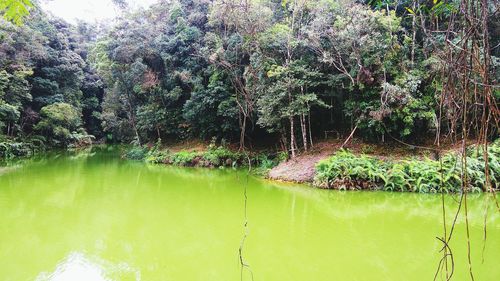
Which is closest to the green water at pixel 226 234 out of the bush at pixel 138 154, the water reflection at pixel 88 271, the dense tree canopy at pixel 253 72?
the water reflection at pixel 88 271

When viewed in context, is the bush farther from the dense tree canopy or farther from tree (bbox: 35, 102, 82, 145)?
tree (bbox: 35, 102, 82, 145)

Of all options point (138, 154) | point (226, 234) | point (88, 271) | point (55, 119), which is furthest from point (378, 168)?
point (55, 119)

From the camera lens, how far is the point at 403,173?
27.8 ft

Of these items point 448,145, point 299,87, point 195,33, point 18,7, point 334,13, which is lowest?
point 448,145

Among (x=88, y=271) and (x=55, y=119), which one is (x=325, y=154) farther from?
(x=55, y=119)

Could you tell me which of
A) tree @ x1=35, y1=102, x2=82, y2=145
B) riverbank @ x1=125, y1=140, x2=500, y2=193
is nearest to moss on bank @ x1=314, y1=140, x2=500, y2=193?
riverbank @ x1=125, y1=140, x2=500, y2=193

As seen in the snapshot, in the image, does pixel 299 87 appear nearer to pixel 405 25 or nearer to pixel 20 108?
pixel 405 25

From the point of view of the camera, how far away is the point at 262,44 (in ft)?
37.4

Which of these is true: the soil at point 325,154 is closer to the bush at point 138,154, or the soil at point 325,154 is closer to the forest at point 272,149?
the forest at point 272,149

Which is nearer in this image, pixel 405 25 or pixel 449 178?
pixel 449 178

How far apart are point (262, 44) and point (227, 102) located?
3.21m

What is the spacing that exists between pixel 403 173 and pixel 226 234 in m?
5.34

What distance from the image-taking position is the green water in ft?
13.5

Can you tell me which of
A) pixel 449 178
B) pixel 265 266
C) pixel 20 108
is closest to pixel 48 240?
pixel 265 266
